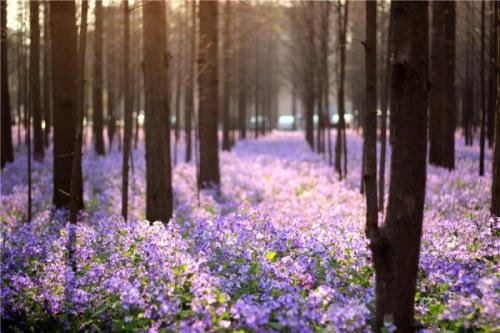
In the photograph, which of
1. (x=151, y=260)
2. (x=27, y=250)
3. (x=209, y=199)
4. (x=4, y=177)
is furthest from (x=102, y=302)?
(x=4, y=177)

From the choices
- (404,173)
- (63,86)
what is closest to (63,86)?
(63,86)

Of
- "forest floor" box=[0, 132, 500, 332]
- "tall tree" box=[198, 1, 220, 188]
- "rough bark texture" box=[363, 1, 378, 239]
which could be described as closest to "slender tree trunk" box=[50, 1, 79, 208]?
"forest floor" box=[0, 132, 500, 332]

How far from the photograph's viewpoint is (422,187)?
13.9ft

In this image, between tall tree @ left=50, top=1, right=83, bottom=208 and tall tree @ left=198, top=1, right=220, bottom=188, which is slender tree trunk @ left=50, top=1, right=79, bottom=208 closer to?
tall tree @ left=50, top=1, right=83, bottom=208

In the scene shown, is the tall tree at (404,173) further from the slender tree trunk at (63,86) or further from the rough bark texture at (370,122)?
the slender tree trunk at (63,86)

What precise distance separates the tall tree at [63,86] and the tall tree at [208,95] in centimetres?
435

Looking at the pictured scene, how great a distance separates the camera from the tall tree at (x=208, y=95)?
586 inches

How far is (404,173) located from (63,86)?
873cm

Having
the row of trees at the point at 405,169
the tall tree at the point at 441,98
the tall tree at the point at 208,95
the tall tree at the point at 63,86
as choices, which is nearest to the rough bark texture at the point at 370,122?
the row of trees at the point at 405,169

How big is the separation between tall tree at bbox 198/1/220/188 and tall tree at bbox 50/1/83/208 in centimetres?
435

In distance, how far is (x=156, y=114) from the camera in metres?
9.48

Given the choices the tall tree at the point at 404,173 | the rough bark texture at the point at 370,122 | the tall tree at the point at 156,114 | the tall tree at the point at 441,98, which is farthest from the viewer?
the tall tree at the point at 441,98

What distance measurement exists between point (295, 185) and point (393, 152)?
34.7ft

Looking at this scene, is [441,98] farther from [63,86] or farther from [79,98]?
[79,98]
